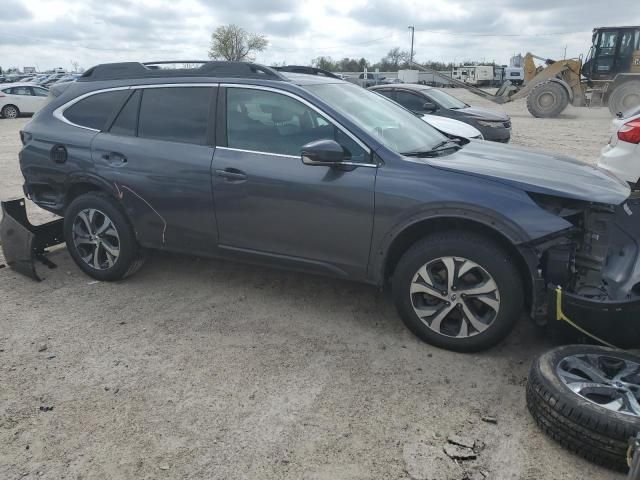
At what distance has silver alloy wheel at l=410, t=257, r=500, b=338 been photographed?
3.23m

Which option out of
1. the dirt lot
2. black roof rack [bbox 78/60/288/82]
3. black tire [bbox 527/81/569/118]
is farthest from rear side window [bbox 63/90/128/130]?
black tire [bbox 527/81/569/118]

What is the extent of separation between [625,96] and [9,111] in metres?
24.6

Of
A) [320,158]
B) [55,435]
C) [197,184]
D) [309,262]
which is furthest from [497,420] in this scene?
[197,184]

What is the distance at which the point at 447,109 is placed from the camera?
33.8ft

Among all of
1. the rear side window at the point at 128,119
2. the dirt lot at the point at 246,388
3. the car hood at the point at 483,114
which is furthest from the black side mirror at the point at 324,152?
the car hood at the point at 483,114

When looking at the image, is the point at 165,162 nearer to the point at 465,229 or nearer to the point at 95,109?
the point at 95,109

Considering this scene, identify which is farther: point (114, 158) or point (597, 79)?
point (597, 79)

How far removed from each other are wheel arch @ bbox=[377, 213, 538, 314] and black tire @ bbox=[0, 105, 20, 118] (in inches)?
935

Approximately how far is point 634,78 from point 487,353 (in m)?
20.2

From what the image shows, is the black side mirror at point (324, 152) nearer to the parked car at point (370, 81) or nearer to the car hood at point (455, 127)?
the parked car at point (370, 81)

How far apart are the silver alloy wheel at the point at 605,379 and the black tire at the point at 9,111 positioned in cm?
2496

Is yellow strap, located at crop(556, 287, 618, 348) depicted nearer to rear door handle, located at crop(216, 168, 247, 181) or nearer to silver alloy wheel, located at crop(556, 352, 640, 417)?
silver alloy wheel, located at crop(556, 352, 640, 417)

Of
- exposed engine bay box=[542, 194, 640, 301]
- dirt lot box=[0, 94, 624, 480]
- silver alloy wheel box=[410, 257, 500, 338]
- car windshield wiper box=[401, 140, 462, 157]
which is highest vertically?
car windshield wiper box=[401, 140, 462, 157]

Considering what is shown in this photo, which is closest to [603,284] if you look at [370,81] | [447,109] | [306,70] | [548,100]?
[306,70]
